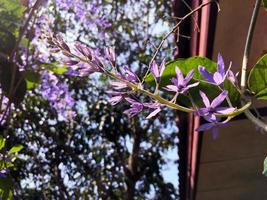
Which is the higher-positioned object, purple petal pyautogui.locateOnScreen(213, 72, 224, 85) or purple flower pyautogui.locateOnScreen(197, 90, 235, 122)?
purple petal pyautogui.locateOnScreen(213, 72, 224, 85)

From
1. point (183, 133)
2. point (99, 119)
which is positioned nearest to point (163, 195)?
point (99, 119)

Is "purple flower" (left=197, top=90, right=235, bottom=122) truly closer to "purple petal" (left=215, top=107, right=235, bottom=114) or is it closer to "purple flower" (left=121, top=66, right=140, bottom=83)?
"purple petal" (left=215, top=107, right=235, bottom=114)

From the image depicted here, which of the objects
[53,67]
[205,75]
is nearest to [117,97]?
[205,75]

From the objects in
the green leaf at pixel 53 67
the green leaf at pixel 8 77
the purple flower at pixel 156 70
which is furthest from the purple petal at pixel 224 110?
the green leaf at pixel 53 67

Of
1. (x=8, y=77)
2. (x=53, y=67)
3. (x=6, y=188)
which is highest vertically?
(x=53, y=67)

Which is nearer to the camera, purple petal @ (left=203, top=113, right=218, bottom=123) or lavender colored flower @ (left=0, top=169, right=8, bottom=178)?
purple petal @ (left=203, top=113, right=218, bottom=123)

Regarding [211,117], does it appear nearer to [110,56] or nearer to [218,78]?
[218,78]

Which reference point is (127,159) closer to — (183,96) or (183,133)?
(183,133)

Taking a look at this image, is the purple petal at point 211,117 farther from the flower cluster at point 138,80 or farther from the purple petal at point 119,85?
the purple petal at point 119,85

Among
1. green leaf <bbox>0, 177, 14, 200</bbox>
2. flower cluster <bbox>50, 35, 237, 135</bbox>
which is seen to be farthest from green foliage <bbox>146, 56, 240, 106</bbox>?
green leaf <bbox>0, 177, 14, 200</bbox>

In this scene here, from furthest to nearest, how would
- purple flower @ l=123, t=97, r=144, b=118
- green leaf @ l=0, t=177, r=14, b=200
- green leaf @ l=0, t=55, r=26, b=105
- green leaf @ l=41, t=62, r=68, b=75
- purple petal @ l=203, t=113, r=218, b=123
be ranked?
1. green leaf @ l=41, t=62, r=68, b=75
2. green leaf @ l=0, t=55, r=26, b=105
3. green leaf @ l=0, t=177, r=14, b=200
4. purple flower @ l=123, t=97, r=144, b=118
5. purple petal @ l=203, t=113, r=218, b=123

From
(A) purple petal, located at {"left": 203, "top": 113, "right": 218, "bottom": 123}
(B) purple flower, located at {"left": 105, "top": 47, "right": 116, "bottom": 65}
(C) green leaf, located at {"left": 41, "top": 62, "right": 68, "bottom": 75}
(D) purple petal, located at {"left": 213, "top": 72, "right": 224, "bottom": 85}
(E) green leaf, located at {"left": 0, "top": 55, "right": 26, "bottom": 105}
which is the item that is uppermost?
(C) green leaf, located at {"left": 41, "top": 62, "right": 68, "bottom": 75}
